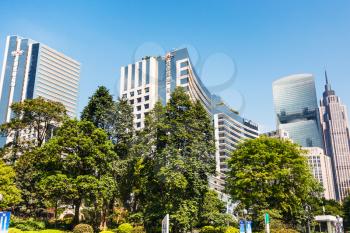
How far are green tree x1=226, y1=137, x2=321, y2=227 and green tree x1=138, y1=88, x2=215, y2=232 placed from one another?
5933 millimetres

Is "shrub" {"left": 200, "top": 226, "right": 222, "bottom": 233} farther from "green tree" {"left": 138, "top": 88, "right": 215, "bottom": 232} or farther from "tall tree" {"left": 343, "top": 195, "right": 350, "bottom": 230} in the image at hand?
"tall tree" {"left": 343, "top": 195, "right": 350, "bottom": 230}

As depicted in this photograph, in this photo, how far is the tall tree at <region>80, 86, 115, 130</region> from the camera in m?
41.6

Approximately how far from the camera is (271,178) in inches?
1489

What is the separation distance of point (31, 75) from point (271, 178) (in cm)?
Answer: 16205

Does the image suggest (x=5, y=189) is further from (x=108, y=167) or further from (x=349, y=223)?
(x=349, y=223)

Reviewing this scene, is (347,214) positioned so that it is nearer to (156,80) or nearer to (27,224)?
(156,80)

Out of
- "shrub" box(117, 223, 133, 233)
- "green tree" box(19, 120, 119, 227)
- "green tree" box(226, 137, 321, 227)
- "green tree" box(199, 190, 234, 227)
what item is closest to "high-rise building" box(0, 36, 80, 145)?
"green tree" box(19, 120, 119, 227)

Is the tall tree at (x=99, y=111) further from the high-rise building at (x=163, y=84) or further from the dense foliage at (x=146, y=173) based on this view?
the high-rise building at (x=163, y=84)

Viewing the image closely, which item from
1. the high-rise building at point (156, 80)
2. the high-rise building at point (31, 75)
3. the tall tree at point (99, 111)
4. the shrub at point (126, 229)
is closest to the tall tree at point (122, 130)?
the tall tree at point (99, 111)

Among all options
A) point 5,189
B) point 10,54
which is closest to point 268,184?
point 5,189

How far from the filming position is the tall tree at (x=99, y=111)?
41562 mm

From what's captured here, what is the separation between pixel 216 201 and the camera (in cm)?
3753

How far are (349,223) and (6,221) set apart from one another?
83.3 meters

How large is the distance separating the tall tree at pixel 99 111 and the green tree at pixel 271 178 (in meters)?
17.3
